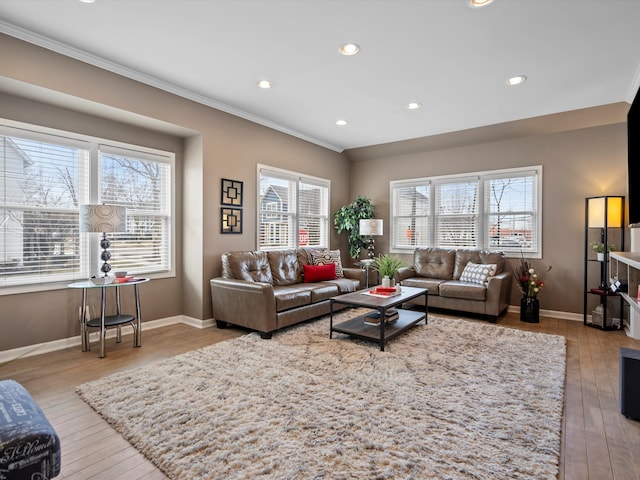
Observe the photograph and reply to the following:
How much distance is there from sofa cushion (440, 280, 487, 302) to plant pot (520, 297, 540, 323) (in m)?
0.66

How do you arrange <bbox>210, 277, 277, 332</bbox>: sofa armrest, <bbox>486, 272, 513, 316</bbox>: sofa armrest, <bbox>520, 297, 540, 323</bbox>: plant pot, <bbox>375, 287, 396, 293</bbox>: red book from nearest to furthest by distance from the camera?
Answer: <bbox>210, 277, 277, 332</bbox>: sofa armrest
<bbox>375, 287, 396, 293</bbox>: red book
<bbox>486, 272, 513, 316</bbox>: sofa armrest
<bbox>520, 297, 540, 323</bbox>: plant pot

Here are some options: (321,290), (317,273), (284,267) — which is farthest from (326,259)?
(321,290)

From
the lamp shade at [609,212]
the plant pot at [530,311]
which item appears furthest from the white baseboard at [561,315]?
the lamp shade at [609,212]

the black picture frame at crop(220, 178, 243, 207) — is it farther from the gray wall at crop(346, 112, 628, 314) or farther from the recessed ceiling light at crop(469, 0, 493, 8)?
the gray wall at crop(346, 112, 628, 314)

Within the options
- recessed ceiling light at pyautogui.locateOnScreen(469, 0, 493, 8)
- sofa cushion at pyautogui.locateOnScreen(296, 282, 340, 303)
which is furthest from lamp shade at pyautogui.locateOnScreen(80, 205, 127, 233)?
recessed ceiling light at pyautogui.locateOnScreen(469, 0, 493, 8)

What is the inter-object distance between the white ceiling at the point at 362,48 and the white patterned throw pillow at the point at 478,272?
211 cm

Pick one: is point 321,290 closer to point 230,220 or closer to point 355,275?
point 355,275

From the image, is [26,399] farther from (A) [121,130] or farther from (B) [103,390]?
(A) [121,130]

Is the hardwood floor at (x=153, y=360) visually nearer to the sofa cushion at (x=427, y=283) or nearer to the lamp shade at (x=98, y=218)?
the lamp shade at (x=98, y=218)

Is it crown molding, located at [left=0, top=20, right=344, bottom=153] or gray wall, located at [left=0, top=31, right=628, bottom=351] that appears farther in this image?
gray wall, located at [left=0, top=31, right=628, bottom=351]

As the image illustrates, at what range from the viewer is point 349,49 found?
3.08 meters

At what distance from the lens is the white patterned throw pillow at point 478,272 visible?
4.79 metres

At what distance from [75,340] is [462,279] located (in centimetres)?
500

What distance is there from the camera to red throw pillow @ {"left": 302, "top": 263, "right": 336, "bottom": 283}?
5094 mm
